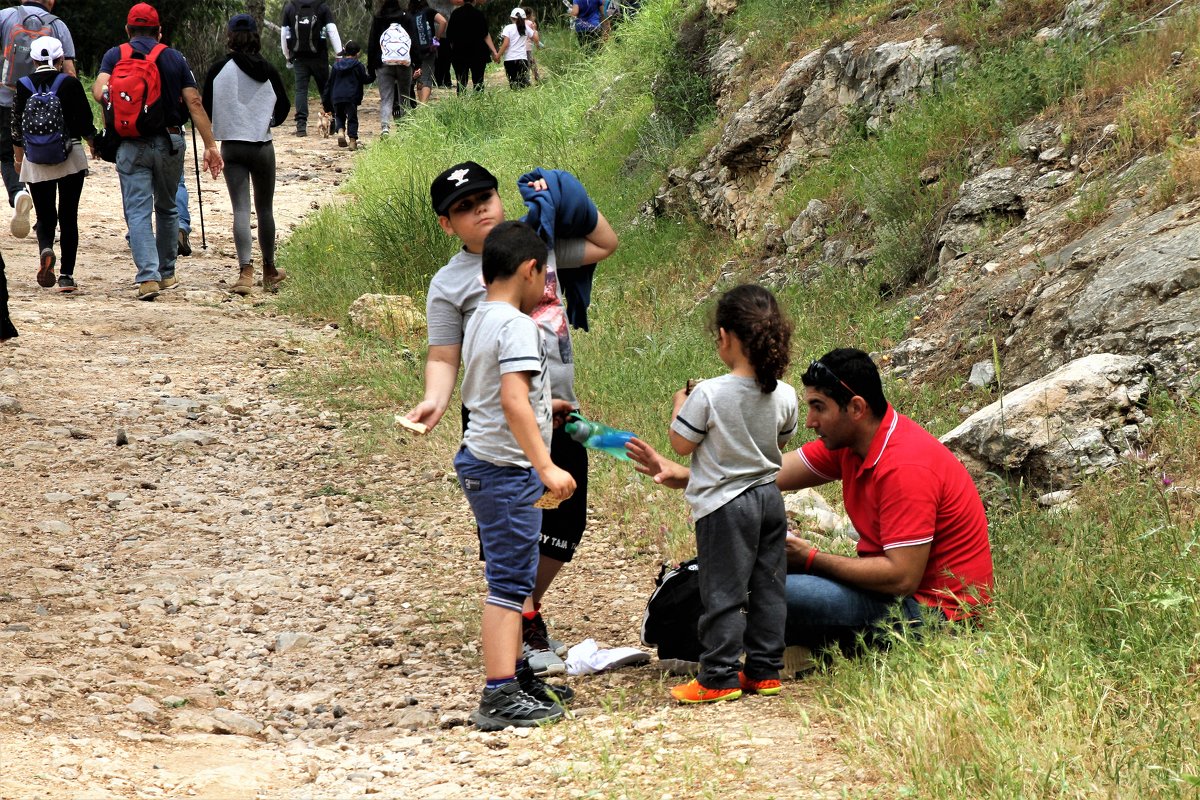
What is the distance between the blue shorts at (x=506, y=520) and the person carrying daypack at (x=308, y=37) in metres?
14.9

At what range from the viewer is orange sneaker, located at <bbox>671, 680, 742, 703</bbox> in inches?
147

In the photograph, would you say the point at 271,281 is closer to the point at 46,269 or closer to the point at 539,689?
the point at 46,269

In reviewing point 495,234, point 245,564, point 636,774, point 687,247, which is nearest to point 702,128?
point 687,247

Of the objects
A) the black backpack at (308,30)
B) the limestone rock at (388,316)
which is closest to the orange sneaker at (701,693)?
the limestone rock at (388,316)

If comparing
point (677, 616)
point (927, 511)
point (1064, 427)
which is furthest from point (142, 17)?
point (927, 511)

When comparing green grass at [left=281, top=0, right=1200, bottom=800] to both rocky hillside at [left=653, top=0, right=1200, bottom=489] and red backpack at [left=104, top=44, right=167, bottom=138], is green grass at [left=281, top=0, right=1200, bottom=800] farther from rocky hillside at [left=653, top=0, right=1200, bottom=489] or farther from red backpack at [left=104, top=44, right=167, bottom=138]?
red backpack at [left=104, top=44, right=167, bottom=138]

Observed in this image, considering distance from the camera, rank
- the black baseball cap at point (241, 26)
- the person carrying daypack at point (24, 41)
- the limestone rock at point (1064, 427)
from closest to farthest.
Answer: the limestone rock at point (1064, 427)
the black baseball cap at point (241, 26)
the person carrying daypack at point (24, 41)

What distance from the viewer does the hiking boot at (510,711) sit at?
3.75 m

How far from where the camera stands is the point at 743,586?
369 cm

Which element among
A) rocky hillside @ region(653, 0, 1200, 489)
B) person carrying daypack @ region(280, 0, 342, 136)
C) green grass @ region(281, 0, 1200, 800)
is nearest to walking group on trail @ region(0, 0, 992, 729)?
green grass @ region(281, 0, 1200, 800)

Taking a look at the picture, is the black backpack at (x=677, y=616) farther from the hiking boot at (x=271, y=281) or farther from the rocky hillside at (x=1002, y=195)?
the hiking boot at (x=271, y=281)

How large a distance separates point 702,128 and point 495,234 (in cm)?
757

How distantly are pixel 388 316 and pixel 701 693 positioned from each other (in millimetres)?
5849

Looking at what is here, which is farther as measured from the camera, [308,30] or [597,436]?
[308,30]
